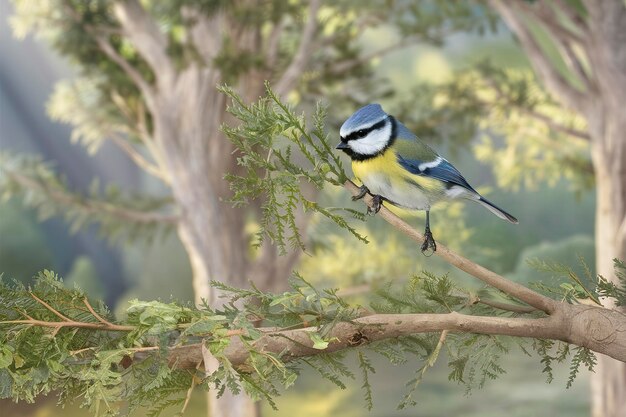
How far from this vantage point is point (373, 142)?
32.7 inches

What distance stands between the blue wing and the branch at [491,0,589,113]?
1.64 meters

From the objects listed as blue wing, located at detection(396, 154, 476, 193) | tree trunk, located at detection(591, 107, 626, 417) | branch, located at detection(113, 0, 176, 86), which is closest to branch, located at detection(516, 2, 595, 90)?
tree trunk, located at detection(591, 107, 626, 417)

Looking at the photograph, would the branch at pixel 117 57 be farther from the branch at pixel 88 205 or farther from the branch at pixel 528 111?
the branch at pixel 528 111

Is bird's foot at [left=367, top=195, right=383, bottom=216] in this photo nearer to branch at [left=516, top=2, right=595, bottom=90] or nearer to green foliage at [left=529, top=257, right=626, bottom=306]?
green foliage at [left=529, top=257, right=626, bottom=306]

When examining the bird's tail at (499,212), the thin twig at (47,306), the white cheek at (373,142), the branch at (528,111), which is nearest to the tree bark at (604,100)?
the branch at (528,111)

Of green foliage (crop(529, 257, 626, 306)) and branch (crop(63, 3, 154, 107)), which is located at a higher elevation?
branch (crop(63, 3, 154, 107))

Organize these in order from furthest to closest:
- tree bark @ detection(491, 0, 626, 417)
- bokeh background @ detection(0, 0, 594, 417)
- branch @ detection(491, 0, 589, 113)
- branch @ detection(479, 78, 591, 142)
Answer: bokeh background @ detection(0, 0, 594, 417)
branch @ detection(479, 78, 591, 142)
branch @ detection(491, 0, 589, 113)
tree bark @ detection(491, 0, 626, 417)

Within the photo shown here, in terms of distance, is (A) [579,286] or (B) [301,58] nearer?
(A) [579,286]

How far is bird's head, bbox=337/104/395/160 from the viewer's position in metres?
0.79

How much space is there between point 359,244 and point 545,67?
1.23 meters

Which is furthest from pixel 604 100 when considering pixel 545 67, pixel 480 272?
pixel 480 272

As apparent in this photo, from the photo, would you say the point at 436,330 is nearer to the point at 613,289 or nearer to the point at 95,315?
the point at 613,289

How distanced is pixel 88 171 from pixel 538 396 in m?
2.70

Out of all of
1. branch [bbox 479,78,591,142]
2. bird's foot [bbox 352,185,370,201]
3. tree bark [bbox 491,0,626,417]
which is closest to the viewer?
bird's foot [bbox 352,185,370,201]
